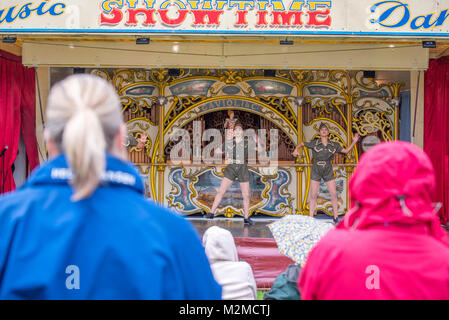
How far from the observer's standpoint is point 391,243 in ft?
5.69

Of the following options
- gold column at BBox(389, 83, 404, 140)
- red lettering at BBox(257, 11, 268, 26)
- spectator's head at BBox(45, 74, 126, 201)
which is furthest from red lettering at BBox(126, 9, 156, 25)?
spectator's head at BBox(45, 74, 126, 201)

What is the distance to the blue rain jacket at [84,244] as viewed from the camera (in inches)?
50.9

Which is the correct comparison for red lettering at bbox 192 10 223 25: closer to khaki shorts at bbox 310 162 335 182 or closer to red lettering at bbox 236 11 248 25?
red lettering at bbox 236 11 248 25

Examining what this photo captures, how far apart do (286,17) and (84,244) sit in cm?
Result: 576

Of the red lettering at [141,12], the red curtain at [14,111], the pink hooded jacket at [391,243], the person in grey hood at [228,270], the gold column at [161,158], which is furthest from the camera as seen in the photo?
the gold column at [161,158]

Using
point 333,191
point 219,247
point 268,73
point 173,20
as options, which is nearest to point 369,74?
point 268,73

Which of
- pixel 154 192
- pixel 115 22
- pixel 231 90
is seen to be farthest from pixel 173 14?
pixel 154 192

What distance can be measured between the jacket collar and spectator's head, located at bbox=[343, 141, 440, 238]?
2.71ft

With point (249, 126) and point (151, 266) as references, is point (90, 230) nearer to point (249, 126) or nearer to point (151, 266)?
point (151, 266)

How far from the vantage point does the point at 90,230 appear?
51.4 inches

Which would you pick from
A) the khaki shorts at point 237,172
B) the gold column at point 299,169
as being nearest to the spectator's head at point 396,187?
the khaki shorts at point 237,172

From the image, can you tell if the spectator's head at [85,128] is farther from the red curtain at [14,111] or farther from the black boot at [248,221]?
the black boot at [248,221]

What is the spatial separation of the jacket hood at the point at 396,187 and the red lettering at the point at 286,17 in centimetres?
509

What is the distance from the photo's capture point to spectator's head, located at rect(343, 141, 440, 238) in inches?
67.8
